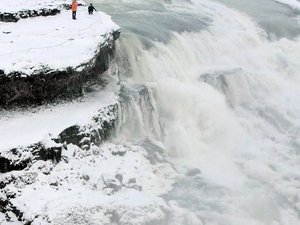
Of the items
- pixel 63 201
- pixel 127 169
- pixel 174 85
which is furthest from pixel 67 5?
pixel 63 201

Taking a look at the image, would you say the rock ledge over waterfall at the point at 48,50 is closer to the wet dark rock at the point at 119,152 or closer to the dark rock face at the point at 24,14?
the dark rock face at the point at 24,14

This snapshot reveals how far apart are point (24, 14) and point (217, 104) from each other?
27.7ft

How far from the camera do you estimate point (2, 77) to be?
49.1 ft

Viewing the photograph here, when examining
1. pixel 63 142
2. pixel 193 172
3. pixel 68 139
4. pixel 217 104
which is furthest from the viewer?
pixel 217 104

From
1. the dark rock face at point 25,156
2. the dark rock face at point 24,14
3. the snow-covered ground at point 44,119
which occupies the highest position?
the dark rock face at point 24,14

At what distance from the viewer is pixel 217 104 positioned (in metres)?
20.2

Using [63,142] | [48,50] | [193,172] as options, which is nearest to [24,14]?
[48,50]

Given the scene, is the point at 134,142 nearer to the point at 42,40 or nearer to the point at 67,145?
the point at 67,145

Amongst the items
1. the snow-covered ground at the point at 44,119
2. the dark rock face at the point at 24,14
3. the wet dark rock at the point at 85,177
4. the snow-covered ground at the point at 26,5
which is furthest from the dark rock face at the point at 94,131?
the snow-covered ground at the point at 26,5

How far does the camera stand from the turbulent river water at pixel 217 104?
15.7 meters

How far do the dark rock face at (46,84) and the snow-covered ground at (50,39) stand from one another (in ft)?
0.66

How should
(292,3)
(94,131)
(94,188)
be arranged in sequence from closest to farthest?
(94,188)
(94,131)
(292,3)

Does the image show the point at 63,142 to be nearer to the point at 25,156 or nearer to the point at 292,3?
the point at 25,156

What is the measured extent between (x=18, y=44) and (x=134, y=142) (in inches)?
204
